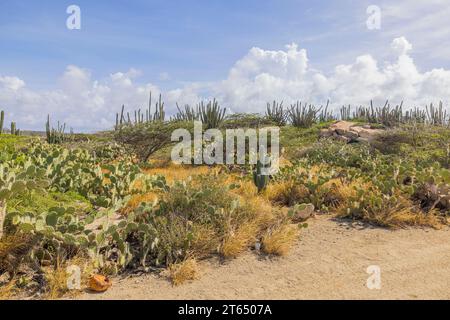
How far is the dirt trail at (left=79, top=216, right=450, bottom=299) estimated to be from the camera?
136 inches

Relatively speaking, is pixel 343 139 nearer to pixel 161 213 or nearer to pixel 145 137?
pixel 145 137

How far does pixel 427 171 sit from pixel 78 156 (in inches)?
282

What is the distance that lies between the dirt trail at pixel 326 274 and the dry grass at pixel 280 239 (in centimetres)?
10

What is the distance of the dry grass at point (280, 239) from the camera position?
429cm

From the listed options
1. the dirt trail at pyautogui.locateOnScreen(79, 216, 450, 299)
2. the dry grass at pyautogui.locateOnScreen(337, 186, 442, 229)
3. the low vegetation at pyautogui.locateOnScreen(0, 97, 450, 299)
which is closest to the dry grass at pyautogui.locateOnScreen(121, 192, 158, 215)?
the low vegetation at pyautogui.locateOnScreen(0, 97, 450, 299)

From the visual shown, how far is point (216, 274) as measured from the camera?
3.84 m

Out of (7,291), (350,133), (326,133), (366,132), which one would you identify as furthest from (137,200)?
(326,133)

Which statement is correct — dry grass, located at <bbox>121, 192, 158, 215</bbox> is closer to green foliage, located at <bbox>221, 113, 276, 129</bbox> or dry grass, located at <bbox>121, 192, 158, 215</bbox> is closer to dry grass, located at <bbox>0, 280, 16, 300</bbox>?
dry grass, located at <bbox>0, 280, 16, 300</bbox>

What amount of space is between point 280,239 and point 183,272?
1.30m

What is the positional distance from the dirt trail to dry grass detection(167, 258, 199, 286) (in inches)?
3.1

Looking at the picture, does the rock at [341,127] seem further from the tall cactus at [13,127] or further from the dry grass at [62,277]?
the tall cactus at [13,127]

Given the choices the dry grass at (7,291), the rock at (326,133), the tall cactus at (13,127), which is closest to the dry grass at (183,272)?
the dry grass at (7,291)

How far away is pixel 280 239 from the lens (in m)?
4.44
